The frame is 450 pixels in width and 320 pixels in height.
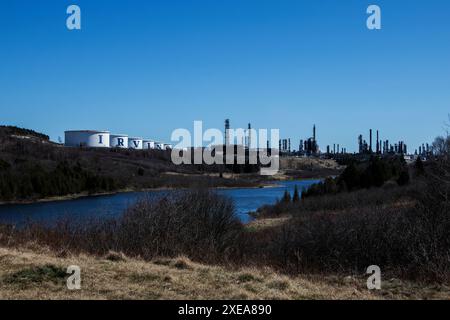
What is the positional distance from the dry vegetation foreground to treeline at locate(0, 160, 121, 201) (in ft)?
256

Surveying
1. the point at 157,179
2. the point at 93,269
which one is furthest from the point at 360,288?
the point at 157,179

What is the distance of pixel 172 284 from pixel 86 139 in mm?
147037

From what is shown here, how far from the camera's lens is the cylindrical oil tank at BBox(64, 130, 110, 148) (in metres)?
151

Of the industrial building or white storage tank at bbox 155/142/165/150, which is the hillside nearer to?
the industrial building

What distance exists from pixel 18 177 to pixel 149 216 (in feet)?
264

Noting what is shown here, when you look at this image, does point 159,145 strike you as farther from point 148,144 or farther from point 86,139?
point 86,139

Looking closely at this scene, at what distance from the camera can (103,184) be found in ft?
337

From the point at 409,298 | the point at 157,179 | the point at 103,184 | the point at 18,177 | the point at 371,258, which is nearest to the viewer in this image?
the point at 409,298

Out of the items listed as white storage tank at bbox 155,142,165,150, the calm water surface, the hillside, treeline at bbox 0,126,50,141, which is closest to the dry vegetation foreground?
the calm water surface

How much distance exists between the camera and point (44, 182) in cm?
8969

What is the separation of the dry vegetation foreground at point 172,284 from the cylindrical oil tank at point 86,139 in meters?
143

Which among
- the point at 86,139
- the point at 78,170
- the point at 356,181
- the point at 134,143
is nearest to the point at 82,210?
the point at 356,181
